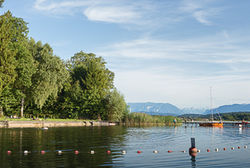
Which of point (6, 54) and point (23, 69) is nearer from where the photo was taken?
point (6, 54)

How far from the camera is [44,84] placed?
7219 cm

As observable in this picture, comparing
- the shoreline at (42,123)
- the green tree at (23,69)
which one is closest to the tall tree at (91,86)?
the shoreline at (42,123)

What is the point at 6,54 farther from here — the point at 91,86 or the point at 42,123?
the point at 91,86

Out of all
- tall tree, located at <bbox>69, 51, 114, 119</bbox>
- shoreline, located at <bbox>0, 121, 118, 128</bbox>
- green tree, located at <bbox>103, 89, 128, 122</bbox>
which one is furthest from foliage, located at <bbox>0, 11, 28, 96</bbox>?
green tree, located at <bbox>103, 89, 128, 122</bbox>

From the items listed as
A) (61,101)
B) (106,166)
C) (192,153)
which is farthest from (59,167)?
(61,101)

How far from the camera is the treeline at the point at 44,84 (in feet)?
208

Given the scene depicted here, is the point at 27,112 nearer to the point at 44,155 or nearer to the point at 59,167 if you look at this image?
the point at 44,155

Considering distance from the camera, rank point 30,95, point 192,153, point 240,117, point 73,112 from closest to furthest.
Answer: point 192,153
point 30,95
point 73,112
point 240,117

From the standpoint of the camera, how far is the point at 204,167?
67.0 feet

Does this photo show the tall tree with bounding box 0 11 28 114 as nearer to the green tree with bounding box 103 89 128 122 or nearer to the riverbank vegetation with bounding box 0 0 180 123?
the riverbank vegetation with bounding box 0 0 180 123

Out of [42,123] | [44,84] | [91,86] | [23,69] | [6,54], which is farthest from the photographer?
[91,86]

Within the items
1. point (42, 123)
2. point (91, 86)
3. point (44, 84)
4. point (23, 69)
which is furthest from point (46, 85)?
point (91, 86)

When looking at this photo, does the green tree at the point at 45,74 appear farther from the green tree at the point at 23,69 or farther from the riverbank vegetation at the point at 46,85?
the green tree at the point at 23,69

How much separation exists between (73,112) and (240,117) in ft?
423
